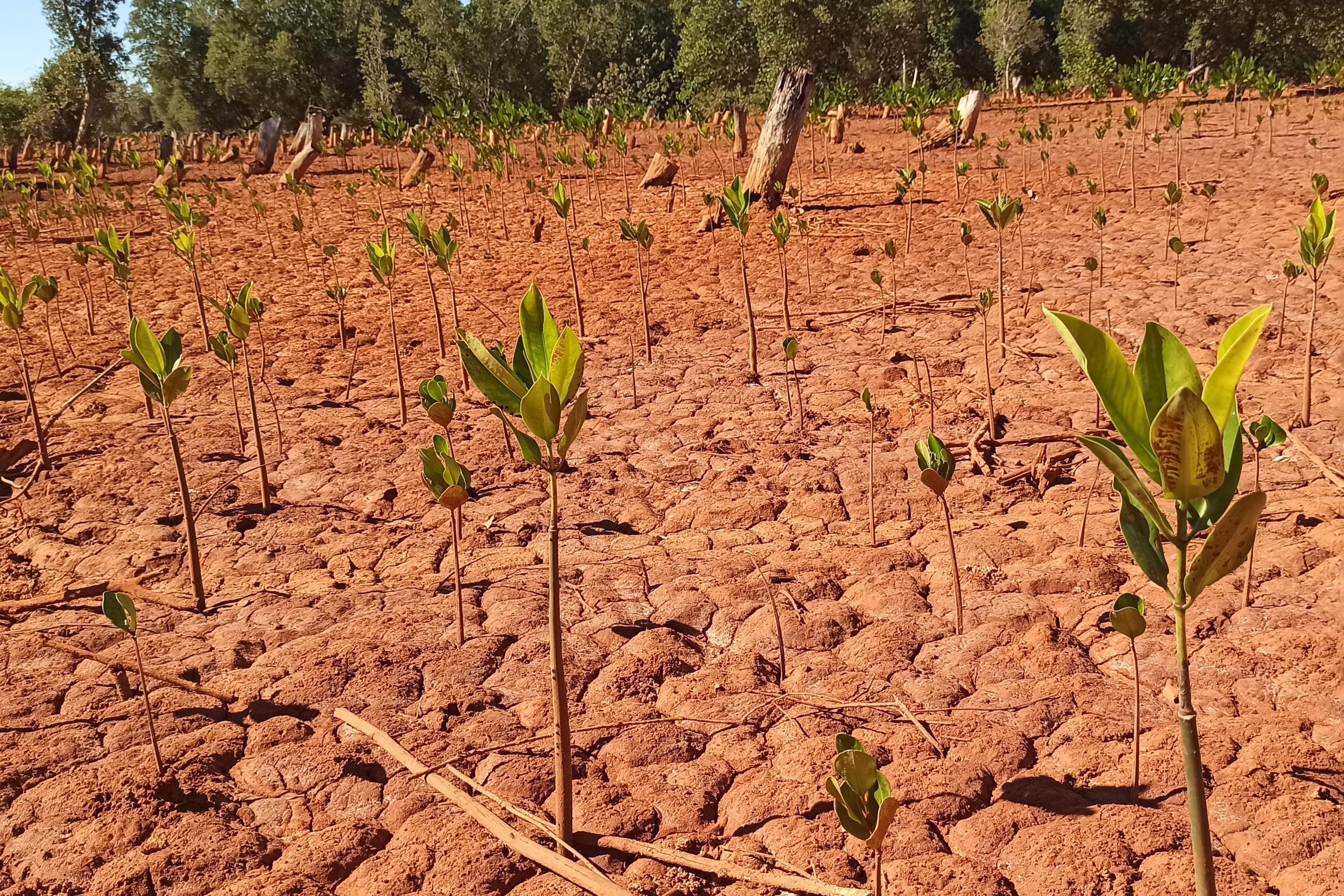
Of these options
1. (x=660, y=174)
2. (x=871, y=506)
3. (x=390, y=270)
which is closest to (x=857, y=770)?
(x=871, y=506)

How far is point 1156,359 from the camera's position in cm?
110

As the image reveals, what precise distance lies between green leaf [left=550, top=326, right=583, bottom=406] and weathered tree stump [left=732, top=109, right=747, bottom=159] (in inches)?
436

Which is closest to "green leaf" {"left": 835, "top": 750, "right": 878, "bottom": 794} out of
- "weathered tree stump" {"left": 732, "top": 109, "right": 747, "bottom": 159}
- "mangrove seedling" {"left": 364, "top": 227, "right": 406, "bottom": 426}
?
"mangrove seedling" {"left": 364, "top": 227, "right": 406, "bottom": 426}

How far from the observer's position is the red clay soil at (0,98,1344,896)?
188 centimetres

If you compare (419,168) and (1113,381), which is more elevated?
(419,168)

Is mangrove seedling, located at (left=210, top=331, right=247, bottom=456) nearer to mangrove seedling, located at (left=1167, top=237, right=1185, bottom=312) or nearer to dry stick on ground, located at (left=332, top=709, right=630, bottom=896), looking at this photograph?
dry stick on ground, located at (left=332, top=709, right=630, bottom=896)

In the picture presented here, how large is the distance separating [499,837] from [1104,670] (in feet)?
4.74

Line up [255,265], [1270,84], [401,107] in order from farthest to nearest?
[401,107] < [1270,84] < [255,265]

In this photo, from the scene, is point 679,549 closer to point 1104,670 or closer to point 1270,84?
point 1104,670

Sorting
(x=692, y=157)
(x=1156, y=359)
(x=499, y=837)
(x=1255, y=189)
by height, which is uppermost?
(x=692, y=157)

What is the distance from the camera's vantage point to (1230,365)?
1051mm

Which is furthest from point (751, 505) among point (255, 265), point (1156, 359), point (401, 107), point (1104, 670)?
point (401, 107)

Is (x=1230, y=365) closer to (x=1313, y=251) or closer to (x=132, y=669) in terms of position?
(x=132, y=669)

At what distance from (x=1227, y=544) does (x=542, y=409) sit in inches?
35.7
